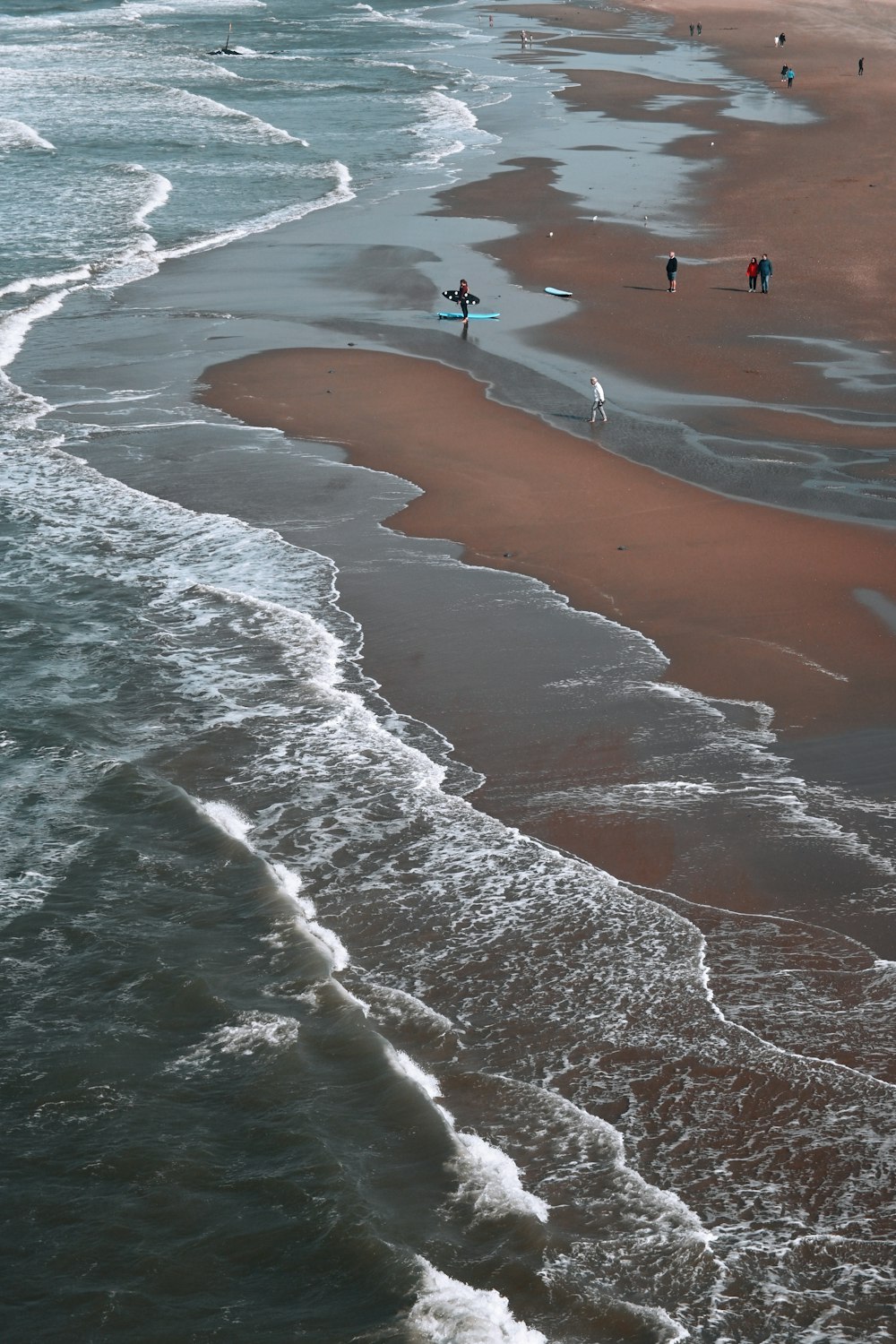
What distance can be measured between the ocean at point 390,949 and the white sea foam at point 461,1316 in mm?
20

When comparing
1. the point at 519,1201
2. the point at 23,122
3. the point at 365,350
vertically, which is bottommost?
the point at 519,1201

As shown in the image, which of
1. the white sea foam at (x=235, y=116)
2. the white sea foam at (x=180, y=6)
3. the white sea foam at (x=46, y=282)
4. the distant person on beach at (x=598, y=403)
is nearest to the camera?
the distant person on beach at (x=598, y=403)

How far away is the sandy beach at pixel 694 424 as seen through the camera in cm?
1301

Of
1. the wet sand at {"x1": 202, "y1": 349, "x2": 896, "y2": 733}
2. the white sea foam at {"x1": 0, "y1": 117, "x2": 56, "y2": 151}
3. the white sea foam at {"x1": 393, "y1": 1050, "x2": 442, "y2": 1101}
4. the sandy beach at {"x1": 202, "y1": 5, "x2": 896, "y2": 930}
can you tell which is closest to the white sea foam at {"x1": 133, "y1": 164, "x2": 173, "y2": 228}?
the white sea foam at {"x1": 0, "y1": 117, "x2": 56, "y2": 151}

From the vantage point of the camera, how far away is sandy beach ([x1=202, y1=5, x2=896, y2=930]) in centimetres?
1301

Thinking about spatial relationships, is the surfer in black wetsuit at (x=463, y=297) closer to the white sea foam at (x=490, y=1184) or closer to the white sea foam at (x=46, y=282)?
the white sea foam at (x=46, y=282)

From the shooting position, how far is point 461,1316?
6660mm

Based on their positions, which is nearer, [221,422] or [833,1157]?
[833,1157]

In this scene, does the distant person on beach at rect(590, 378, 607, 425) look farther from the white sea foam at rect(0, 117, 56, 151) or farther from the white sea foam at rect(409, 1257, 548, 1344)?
the white sea foam at rect(0, 117, 56, 151)

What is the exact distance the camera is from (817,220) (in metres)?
32.2

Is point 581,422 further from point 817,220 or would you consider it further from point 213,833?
point 817,220

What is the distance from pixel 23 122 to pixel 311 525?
119 ft

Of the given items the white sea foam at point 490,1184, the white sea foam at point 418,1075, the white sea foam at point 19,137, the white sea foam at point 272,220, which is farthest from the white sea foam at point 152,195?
the white sea foam at point 490,1184

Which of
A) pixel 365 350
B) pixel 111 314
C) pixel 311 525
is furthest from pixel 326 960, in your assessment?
pixel 111 314
